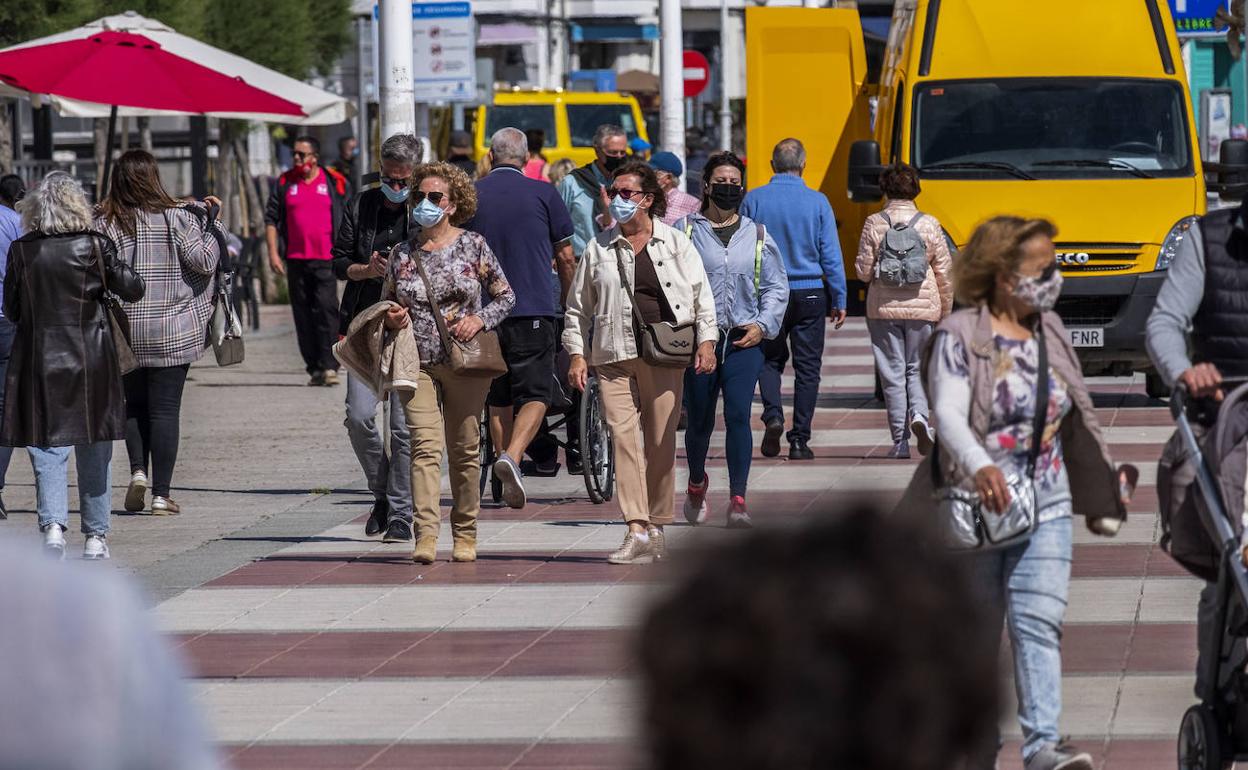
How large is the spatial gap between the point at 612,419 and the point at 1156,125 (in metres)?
7.60

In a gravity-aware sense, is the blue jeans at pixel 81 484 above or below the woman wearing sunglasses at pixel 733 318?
below

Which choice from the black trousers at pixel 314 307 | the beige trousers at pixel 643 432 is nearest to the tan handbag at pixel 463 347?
the beige trousers at pixel 643 432

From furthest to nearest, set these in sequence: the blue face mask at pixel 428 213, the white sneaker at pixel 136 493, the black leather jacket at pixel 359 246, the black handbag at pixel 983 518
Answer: the white sneaker at pixel 136 493 → the black leather jacket at pixel 359 246 → the blue face mask at pixel 428 213 → the black handbag at pixel 983 518

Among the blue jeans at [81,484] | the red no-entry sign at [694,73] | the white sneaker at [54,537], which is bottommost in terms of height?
the white sneaker at [54,537]

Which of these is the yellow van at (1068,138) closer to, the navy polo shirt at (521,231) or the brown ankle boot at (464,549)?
the navy polo shirt at (521,231)

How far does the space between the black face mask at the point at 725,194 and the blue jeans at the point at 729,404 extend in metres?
0.70

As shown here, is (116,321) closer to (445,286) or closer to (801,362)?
(445,286)

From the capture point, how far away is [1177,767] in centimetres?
573

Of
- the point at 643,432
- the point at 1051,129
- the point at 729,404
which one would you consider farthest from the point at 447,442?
the point at 1051,129

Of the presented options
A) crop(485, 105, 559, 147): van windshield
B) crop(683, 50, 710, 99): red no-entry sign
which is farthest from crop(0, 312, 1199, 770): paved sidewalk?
crop(683, 50, 710, 99): red no-entry sign

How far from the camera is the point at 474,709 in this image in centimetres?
664

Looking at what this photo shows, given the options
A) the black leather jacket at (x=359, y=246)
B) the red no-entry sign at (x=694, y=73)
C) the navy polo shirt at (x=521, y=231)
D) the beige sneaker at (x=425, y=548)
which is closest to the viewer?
the beige sneaker at (x=425, y=548)

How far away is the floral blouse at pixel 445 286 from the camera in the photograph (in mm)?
9328

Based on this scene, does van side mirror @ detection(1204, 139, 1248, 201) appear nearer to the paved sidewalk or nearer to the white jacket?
the paved sidewalk
